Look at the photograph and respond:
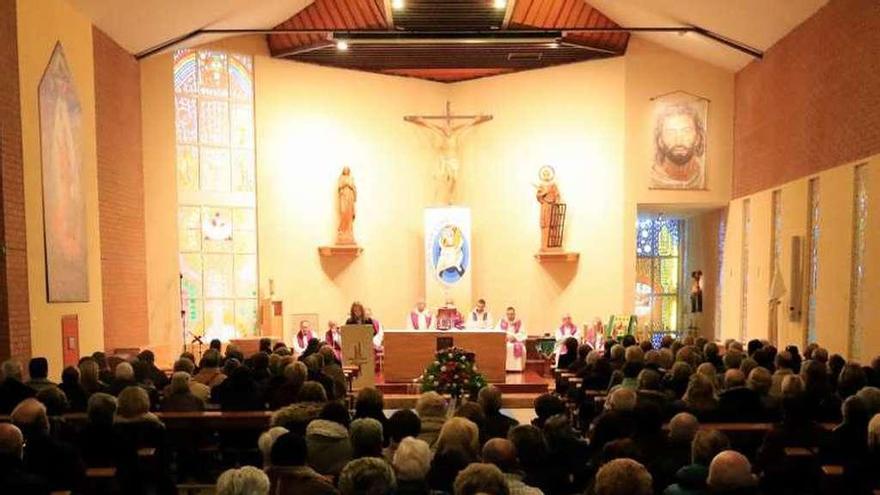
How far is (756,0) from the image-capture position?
32.1 ft

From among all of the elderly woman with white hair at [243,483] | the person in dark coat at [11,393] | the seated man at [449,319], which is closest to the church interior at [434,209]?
the person in dark coat at [11,393]

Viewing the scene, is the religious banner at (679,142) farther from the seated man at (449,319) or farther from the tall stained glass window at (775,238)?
the seated man at (449,319)

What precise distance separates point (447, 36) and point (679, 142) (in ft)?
14.9

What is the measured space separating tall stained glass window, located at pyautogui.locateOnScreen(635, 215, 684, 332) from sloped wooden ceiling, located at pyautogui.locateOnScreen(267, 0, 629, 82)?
14.4ft

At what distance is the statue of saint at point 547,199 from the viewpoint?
13.5m

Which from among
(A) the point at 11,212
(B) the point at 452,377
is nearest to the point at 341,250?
(A) the point at 11,212

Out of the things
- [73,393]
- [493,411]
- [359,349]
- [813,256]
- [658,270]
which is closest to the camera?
[493,411]

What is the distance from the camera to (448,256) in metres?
13.6

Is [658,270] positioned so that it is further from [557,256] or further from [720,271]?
[557,256]

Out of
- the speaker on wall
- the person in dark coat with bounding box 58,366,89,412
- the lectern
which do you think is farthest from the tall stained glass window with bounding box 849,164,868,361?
the person in dark coat with bounding box 58,366,89,412

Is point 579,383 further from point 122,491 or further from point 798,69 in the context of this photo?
point 798,69

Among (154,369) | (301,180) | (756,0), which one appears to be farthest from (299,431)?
(301,180)

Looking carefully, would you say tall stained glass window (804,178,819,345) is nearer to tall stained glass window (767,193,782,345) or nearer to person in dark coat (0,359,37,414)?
tall stained glass window (767,193,782,345)

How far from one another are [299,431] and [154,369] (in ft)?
11.5
